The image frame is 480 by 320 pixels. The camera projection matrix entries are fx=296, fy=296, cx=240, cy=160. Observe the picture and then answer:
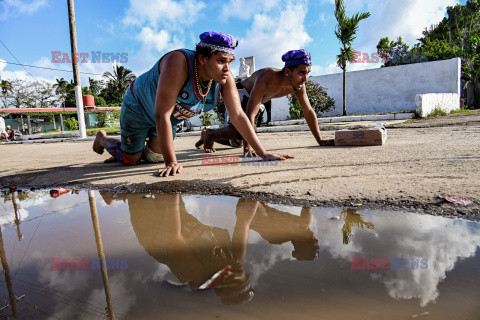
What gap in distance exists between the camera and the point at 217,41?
2.40 metres

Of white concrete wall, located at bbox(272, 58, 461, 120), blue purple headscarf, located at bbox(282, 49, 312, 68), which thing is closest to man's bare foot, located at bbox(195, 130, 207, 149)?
blue purple headscarf, located at bbox(282, 49, 312, 68)

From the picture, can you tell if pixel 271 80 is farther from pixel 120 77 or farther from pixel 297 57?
pixel 120 77

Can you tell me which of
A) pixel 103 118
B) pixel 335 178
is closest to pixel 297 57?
pixel 335 178

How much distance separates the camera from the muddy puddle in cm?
85

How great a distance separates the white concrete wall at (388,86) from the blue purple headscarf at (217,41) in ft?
39.4

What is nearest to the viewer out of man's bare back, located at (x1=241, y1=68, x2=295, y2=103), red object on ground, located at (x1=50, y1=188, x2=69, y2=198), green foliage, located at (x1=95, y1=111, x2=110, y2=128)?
red object on ground, located at (x1=50, y1=188, x2=69, y2=198)

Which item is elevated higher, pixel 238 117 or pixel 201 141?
pixel 238 117

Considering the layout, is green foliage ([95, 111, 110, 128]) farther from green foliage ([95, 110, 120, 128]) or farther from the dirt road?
the dirt road

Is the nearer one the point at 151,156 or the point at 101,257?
the point at 101,257

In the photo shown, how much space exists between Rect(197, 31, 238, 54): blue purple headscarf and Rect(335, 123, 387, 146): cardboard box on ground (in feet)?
7.55

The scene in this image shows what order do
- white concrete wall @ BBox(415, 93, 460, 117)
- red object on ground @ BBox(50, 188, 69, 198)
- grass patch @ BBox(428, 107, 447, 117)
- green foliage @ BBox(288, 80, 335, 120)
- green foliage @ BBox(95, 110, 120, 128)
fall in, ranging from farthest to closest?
1. green foliage @ BBox(95, 110, 120, 128)
2. green foliage @ BBox(288, 80, 335, 120)
3. grass patch @ BBox(428, 107, 447, 117)
4. white concrete wall @ BBox(415, 93, 460, 117)
5. red object on ground @ BBox(50, 188, 69, 198)

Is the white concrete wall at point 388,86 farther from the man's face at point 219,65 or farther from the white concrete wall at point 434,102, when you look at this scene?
the man's face at point 219,65

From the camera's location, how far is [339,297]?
88cm

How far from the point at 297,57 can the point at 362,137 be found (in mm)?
1418
